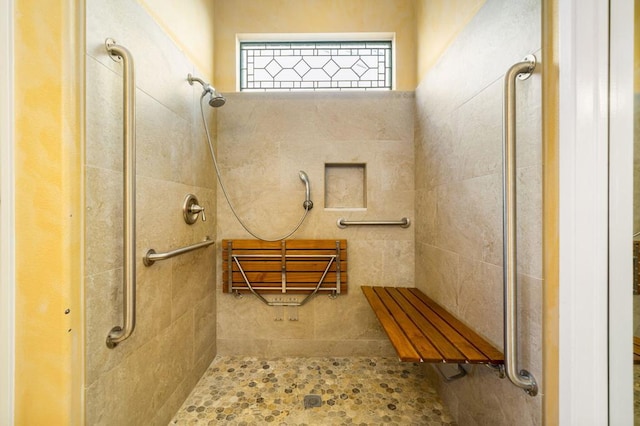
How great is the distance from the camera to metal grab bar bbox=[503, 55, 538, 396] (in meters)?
0.78

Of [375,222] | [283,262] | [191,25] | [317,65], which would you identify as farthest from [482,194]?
[191,25]

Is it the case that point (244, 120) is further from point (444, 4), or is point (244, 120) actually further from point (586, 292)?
point (586, 292)


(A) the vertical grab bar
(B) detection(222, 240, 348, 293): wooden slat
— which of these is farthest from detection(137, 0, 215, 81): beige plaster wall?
(B) detection(222, 240, 348, 293): wooden slat

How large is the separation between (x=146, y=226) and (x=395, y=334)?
1161mm

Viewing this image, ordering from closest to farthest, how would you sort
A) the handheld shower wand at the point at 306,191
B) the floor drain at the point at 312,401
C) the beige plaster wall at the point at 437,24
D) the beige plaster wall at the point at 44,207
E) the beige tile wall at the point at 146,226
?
the beige plaster wall at the point at 44,207
the beige tile wall at the point at 146,226
the beige plaster wall at the point at 437,24
the floor drain at the point at 312,401
the handheld shower wand at the point at 306,191

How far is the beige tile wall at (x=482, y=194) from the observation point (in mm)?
807

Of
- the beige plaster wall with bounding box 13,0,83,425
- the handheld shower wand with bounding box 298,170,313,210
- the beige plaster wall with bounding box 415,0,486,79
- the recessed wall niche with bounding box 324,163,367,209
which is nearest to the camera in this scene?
the beige plaster wall with bounding box 13,0,83,425

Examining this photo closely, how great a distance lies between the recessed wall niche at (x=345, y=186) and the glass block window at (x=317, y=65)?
61 centimetres

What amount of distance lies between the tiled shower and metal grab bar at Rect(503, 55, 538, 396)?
0.19 feet

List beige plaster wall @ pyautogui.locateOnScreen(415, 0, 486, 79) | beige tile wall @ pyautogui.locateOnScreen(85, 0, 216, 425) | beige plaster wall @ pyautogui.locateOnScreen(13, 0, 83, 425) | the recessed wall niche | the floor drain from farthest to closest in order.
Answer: the recessed wall niche, the floor drain, beige plaster wall @ pyautogui.locateOnScreen(415, 0, 486, 79), beige tile wall @ pyautogui.locateOnScreen(85, 0, 216, 425), beige plaster wall @ pyautogui.locateOnScreen(13, 0, 83, 425)

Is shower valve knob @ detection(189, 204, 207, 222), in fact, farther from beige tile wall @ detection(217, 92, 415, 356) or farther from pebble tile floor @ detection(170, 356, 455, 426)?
pebble tile floor @ detection(170, 356, 455, 426)

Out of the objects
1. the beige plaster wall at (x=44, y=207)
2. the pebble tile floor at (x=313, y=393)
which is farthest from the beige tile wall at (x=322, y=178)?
the beige plaster wall at (x=44, y=207)

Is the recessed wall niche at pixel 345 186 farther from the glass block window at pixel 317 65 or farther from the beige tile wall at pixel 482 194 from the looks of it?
the glass block window at pixel 317 65

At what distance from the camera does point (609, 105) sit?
646 millimetres
